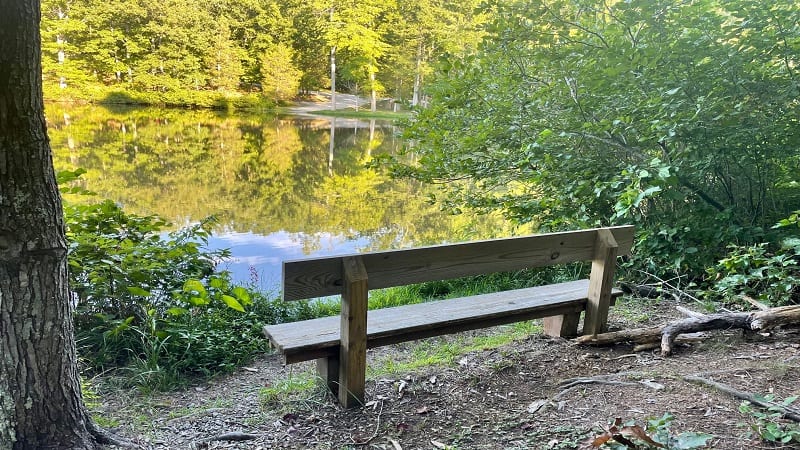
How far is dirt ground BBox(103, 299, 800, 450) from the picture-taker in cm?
234

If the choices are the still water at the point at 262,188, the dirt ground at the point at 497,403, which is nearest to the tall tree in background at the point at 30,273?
the dirt ground at the point at 497,403

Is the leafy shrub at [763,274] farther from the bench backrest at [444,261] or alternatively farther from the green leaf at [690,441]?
the green leaf at [690,441]

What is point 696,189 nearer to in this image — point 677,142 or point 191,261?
point 677,142

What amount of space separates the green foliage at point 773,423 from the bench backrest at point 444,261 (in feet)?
4.07

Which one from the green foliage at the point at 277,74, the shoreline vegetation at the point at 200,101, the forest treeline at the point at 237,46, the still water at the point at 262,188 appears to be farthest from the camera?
the green foliage at the point at 277,74

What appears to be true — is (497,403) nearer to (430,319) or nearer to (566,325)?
(430,319)

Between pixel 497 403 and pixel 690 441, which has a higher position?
pixel 690 441

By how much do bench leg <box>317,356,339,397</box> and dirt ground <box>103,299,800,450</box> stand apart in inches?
2.5

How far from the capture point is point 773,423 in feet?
6.86

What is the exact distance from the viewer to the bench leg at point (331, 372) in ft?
8.89

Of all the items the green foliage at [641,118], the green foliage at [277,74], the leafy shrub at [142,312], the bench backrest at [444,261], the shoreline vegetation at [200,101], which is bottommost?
the leafy shrub at [142,312]

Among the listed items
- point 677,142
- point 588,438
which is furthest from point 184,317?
point 677,142

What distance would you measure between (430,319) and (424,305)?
27 centimetres

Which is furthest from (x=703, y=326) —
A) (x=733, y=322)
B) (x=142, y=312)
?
(x=142, y=312)
